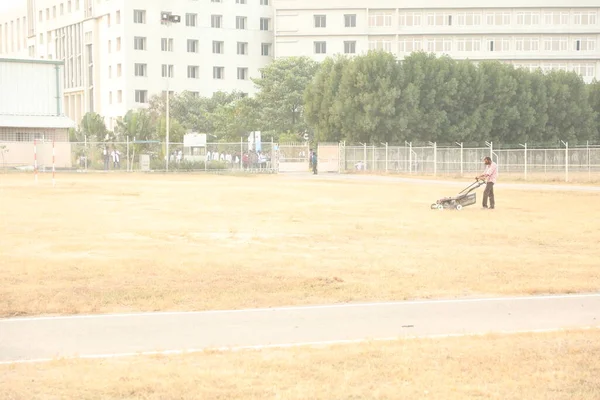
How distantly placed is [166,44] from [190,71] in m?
4.51

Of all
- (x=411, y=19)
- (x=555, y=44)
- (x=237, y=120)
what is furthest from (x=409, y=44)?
(x=237, y=120)

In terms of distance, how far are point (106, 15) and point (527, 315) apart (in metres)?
104

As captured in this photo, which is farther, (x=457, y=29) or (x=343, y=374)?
(x=457, y=29)

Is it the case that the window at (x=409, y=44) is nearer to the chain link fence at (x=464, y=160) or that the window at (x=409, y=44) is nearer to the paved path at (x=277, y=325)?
the chain link fence at (x=464, y=160)

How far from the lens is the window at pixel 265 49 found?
388 feet

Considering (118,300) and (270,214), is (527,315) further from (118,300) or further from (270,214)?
(270,214)

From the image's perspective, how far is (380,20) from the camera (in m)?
109

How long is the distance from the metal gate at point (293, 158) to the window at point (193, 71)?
4048 cm

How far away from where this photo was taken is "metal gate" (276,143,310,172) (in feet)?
245

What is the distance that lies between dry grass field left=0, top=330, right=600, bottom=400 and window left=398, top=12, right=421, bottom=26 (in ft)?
330

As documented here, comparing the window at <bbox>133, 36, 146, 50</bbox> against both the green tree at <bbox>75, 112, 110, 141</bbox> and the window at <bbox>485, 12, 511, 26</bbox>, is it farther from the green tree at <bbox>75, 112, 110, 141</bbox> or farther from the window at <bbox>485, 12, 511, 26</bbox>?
the window at <bbox>485, 12, 511, 26</bbox>

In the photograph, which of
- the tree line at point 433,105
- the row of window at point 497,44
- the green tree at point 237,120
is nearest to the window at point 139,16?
the green tree at point 237,120

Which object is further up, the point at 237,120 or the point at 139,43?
the point at 139,43

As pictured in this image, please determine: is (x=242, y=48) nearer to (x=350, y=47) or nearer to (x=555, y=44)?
(x=350, y=47)
